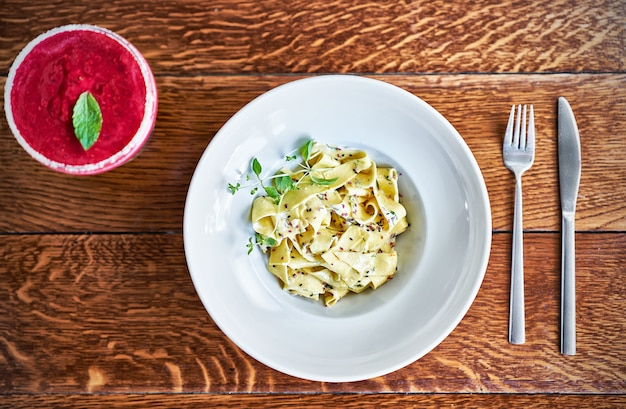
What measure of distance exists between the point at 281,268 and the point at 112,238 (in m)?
0.56

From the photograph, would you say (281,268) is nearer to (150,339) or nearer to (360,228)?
(360,228)

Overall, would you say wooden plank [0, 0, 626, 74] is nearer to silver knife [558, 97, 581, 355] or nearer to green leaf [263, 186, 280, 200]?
silver knife [558, 97, 581, 355]

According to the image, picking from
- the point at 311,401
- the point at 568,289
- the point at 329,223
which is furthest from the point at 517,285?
the point at 311,401

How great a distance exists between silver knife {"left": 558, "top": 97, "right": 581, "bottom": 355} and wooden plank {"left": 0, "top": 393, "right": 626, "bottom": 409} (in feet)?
0.60

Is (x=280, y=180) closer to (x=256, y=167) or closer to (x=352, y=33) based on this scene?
(x=256, y=167)

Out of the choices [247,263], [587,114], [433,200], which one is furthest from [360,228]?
[587,114]

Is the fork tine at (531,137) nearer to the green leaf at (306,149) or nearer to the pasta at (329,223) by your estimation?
the pasta at (329,223)

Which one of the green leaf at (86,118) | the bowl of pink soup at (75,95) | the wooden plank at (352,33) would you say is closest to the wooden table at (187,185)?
the wooden plank at (352,33)

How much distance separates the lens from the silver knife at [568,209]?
1.76m

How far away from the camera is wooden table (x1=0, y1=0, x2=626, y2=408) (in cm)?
179

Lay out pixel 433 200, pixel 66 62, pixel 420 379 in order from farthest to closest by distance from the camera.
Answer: pixel 420 379 < pixel 433 200 < pixel 66 62

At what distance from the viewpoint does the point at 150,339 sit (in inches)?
70.8

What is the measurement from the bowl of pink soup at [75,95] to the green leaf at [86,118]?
23mm

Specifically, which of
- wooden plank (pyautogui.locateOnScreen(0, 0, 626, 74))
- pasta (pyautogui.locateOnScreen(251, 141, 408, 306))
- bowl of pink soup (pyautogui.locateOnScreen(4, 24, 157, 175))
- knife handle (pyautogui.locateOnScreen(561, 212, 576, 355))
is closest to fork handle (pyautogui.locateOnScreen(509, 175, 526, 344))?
knife handle (pyautogui.locateOnScreen(561, 212, 576, 355))
